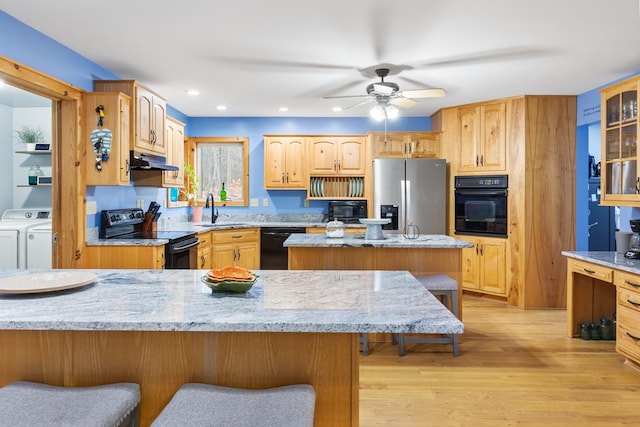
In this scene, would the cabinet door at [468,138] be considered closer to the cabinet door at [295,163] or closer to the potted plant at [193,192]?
the cabinet door at [295,163]

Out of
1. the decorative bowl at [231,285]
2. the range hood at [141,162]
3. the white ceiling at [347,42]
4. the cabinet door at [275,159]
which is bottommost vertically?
the decorative bowl at [231,285]

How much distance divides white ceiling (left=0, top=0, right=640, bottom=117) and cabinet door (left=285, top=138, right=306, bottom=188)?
1265mm

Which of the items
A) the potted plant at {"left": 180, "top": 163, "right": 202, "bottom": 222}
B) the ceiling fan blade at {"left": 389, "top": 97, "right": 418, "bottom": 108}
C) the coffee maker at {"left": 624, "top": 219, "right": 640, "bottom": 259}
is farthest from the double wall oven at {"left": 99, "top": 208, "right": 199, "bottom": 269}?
the coffee maker at {"left": 624, "top": 219, "right": 640, "bottom": 259}

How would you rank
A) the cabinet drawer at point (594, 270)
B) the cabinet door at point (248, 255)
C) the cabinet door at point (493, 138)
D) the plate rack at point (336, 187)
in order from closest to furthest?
the cabinet drawer at point (594, 270) < the cabinet door at point (493, 138) < the cabinet door at point (248, 255) < the plate rack at point (336, 187)

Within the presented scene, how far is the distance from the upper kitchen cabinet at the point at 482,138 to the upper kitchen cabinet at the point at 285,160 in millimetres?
2079

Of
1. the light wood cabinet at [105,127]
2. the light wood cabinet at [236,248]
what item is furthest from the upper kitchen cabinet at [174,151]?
the light wood cabinet at [105,127]

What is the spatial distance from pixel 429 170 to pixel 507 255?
135 cm

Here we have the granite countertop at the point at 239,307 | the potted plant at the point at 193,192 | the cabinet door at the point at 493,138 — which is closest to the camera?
the granite countertop at the point at 239,307

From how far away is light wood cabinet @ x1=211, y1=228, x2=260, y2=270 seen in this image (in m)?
5.02

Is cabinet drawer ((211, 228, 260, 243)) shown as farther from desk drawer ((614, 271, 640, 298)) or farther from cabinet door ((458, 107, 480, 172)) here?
desk drawer ((614, 271, 640, 298))

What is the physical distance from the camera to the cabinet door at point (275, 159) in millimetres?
5672

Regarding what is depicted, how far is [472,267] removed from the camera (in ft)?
16.6

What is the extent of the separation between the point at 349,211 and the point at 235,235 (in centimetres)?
160

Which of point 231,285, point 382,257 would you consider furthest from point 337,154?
point 231,285
